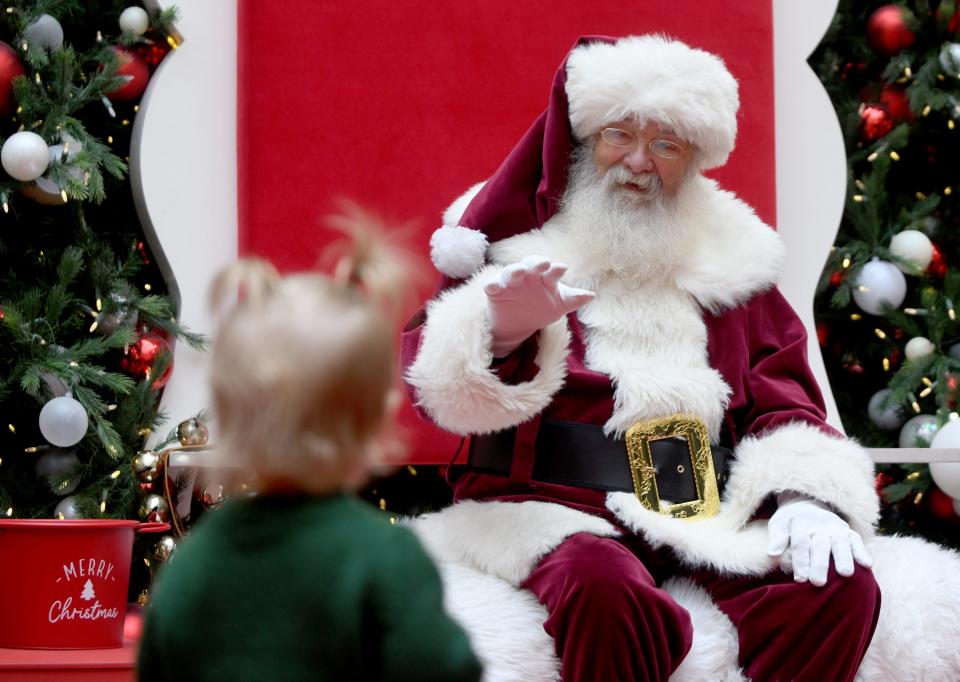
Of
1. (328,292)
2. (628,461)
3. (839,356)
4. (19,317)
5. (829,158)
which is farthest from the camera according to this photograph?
(839,356)

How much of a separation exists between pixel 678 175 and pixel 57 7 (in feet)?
4.83

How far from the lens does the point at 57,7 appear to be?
280 centimetres

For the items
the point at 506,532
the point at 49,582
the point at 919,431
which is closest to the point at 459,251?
the point at 506,532

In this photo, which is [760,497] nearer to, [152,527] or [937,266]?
[152,527]

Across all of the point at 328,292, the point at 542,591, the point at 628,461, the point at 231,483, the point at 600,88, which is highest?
the point at 600,88

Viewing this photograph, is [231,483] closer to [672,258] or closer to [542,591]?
[542,591]

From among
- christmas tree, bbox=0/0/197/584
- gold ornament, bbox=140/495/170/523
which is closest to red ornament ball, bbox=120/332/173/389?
christmas tree, bbox=0/0/197/584

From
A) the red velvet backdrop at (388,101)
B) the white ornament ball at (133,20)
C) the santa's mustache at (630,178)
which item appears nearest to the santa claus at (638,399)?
the santa's mustache at (630,178)

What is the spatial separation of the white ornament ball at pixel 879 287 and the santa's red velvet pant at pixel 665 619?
1.39 meters

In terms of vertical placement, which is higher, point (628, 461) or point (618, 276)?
point (618, 276)

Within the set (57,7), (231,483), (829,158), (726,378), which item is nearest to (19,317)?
(57,7)

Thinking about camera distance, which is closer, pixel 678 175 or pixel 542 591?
pixel 542 591

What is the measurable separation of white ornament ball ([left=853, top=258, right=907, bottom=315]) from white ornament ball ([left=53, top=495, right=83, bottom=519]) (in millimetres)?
2041

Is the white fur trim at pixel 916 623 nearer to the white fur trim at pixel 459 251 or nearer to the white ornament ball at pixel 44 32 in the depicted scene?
the white fur trim at pixel 459 251
